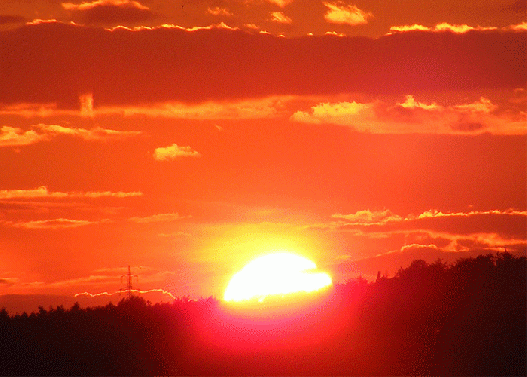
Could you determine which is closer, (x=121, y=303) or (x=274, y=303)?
(x=274, y=303)

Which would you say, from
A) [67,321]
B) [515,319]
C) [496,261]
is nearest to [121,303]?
[67,321]

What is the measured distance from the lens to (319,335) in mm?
55406

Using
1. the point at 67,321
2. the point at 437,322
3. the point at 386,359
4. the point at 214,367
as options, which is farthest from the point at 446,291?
the point at 67,321

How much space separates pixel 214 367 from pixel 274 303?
1025 cm

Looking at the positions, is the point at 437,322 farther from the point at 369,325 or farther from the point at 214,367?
the point at 214,367

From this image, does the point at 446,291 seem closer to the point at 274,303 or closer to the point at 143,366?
the point at 274,303

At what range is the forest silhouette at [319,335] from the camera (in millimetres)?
51156

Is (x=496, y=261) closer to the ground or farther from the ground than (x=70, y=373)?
farther from the ground

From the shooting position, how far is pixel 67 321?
62094 millimetres

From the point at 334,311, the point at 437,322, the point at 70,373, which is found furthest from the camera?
the point at 334,311

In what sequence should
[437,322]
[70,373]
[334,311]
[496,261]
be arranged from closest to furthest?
[70,373] < [437,322] < [334,311] < [496,261]

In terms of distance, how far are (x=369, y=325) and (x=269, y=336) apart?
14.4ft

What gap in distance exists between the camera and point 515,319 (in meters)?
53.1

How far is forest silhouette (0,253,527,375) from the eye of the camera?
51.2 metres
